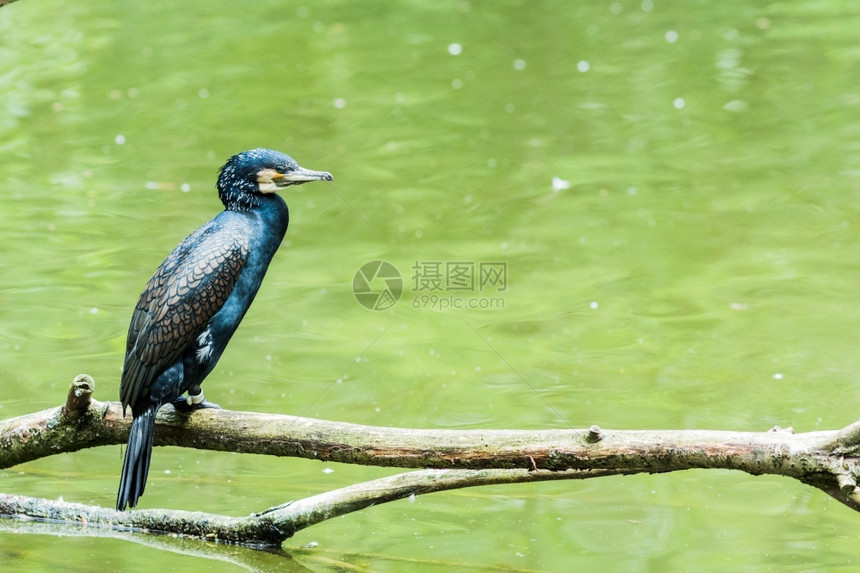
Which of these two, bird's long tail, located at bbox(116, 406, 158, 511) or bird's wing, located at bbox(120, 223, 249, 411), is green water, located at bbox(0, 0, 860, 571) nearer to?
bird's long tail, located at bbox(116, 406, 158, 511)

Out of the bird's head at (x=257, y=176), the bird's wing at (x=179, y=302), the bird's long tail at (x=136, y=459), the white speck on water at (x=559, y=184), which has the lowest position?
the bird's long tail at (x=136, y=459)

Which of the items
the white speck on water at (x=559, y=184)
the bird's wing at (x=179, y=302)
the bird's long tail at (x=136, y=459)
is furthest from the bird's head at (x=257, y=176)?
the white speck on water at (x=559, y=184)

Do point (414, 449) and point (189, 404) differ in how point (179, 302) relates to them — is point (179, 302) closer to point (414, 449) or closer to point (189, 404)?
point (189, 404)

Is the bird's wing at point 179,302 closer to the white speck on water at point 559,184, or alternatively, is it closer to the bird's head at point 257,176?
the bird's head at point 257,176

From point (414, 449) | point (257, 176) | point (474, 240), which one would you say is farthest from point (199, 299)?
point (474, 240)

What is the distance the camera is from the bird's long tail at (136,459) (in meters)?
3.36

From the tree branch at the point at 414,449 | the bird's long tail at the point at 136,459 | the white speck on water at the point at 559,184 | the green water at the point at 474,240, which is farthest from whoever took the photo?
the white speck on water at the point at 559,184

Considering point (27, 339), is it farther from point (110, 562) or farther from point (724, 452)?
point (724, 452)

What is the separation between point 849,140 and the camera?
790 centimetres

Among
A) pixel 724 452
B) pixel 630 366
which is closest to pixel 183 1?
pixel 630 366

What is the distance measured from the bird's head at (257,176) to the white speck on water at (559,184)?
400cm

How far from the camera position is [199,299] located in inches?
138

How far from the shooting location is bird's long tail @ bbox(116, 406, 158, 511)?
336cm

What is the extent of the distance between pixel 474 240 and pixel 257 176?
10.9 ft
